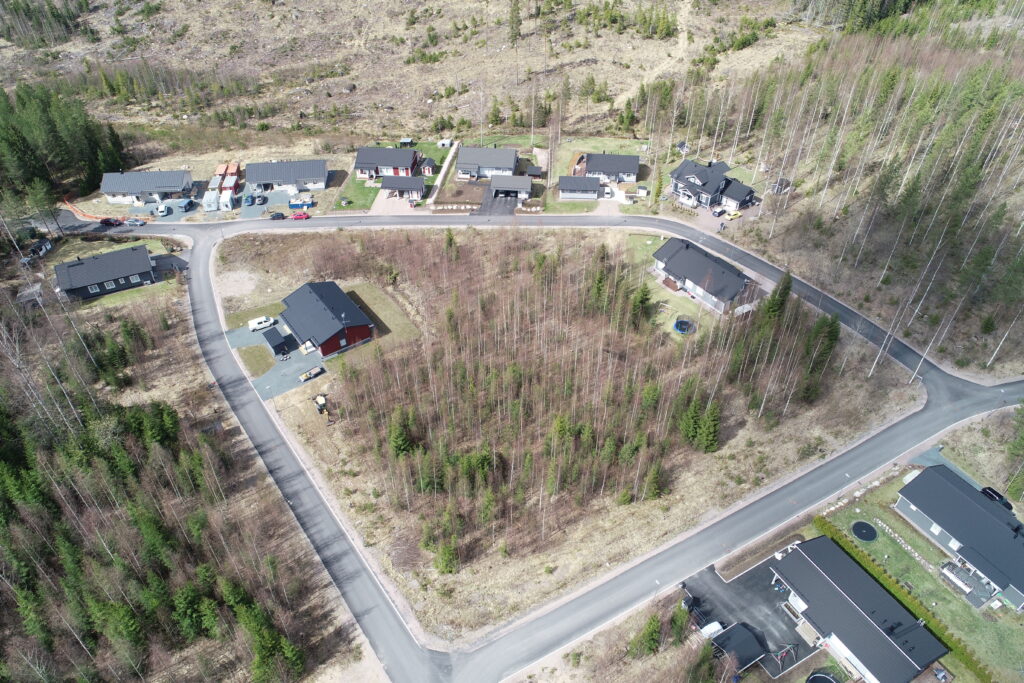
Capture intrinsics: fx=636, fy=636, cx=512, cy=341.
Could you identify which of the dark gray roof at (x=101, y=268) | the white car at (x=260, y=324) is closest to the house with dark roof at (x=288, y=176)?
the dark gray roof at (x=101, y=268)

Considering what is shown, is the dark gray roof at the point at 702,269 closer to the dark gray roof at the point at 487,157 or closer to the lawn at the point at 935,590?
the lawn at the point at 935,590


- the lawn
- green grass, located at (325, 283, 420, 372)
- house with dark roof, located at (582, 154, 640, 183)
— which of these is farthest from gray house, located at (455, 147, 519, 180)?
the lawn

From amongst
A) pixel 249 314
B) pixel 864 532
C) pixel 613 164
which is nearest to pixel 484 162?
pixel 613 164

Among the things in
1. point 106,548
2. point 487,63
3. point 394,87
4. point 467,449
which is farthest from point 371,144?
point 106,548

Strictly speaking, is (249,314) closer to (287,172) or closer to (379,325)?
(379,325)

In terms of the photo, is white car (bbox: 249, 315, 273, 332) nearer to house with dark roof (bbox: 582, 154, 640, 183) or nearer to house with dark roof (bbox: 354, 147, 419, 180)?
house with dark roof (bbox: 354, 147, 419, 180)

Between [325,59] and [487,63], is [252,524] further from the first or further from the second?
[325,59]
